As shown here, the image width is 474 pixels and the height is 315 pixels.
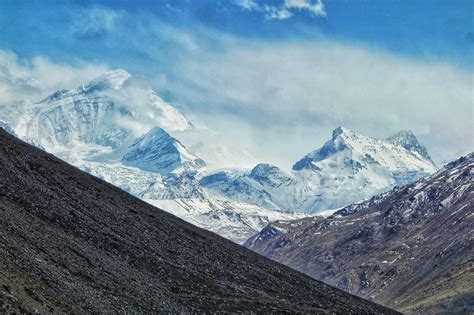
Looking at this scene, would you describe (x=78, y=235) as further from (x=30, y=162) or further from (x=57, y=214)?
(x=30, y=162)

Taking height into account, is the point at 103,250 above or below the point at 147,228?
below

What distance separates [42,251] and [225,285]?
29.8 meters

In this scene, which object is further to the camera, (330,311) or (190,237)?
(190,237)

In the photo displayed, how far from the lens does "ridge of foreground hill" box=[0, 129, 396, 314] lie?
82.8 meters

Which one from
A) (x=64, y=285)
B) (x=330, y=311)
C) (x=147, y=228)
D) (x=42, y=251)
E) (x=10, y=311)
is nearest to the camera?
(x=10, y=311)

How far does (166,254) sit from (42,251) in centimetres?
2817

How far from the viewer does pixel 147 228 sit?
125m

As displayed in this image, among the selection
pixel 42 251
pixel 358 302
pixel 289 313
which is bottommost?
pixel 42 251

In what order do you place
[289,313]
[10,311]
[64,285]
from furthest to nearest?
[289,313], [64,285], [10,311]

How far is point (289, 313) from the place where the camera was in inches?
4139

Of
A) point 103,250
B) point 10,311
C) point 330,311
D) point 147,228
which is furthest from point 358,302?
point 10,311

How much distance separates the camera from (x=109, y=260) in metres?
102

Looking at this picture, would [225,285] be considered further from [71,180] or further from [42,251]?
[71,180]

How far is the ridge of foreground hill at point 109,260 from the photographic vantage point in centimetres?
8281
